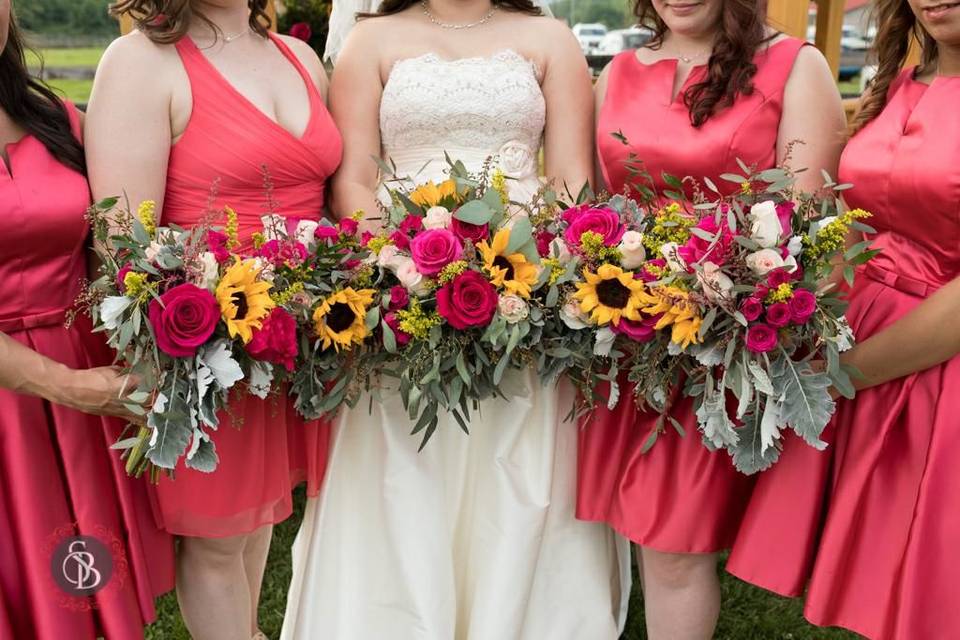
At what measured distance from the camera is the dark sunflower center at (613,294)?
2156mm

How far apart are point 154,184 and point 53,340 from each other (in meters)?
0.48

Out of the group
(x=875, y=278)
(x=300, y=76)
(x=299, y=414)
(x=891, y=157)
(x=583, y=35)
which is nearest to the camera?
(x=891, y=157)

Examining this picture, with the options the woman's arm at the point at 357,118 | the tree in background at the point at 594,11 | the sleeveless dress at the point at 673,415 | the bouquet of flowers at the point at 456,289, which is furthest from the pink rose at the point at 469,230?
the tree in background at the point at 594,11

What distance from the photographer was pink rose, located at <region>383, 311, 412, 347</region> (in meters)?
2.23

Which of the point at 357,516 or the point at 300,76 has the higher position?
the point at 300,76

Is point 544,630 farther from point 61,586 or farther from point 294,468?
point 61,586

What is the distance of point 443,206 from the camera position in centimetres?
227

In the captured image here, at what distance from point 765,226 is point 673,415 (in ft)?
2.10

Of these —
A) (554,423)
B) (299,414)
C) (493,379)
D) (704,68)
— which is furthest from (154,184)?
(704,68)

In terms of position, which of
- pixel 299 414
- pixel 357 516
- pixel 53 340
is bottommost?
pixel 357 516

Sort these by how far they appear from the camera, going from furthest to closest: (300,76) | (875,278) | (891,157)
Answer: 1. (300,76)
2. (875,278)
3. (891,157)

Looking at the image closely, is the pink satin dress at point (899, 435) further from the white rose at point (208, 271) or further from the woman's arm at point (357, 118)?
the white rose at point (208, 271)

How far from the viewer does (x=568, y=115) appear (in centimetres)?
295
